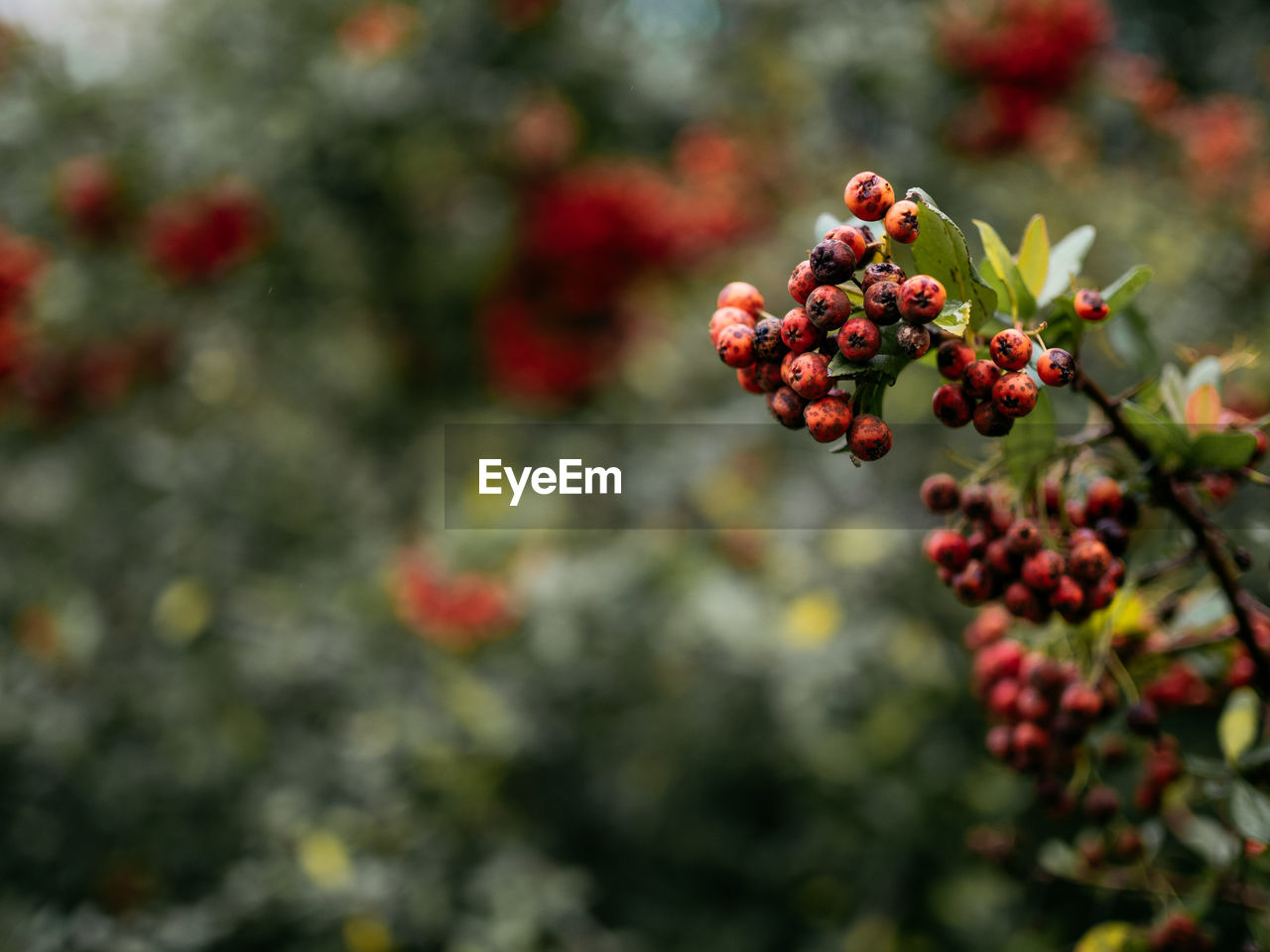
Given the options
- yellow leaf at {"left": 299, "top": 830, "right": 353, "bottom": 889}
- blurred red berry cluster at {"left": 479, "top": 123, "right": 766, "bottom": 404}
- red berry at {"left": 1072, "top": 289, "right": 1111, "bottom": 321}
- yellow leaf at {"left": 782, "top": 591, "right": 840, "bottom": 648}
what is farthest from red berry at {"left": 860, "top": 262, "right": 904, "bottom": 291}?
blurred red berry cluster at {"left": 479, "top": 123, "right": 766, "bottom": 404}

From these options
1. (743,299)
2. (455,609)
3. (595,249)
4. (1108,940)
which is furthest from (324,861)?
(595,249)

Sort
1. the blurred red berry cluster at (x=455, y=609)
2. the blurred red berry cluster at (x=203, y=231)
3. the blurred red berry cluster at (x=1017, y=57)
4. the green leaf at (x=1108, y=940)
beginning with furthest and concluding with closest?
the blurred red berry cluster at (x=203, y=231), the blurred red berry cluster at (x=1017, y=57), the blurred red berry cluster at (x=455, y=609), the green leaf at (x=1108, y=940)

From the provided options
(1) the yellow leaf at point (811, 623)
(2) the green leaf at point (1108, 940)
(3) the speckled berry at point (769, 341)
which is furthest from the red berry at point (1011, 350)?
(1) the yellow leaf at point (811, 623)

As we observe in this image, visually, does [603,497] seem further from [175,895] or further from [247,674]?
[175,895]

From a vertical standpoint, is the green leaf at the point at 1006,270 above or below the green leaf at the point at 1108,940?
above

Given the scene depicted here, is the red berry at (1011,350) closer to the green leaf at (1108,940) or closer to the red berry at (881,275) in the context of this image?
the red berry at (881,275)

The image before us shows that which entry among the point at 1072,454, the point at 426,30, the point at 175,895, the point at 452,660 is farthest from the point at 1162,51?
the point at 175,895

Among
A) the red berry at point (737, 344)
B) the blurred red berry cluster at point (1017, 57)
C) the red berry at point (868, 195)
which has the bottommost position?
the red berry at point (737, 344)

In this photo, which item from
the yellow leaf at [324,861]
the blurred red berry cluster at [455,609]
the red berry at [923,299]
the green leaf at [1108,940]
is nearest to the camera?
the red berry at [923,299]
